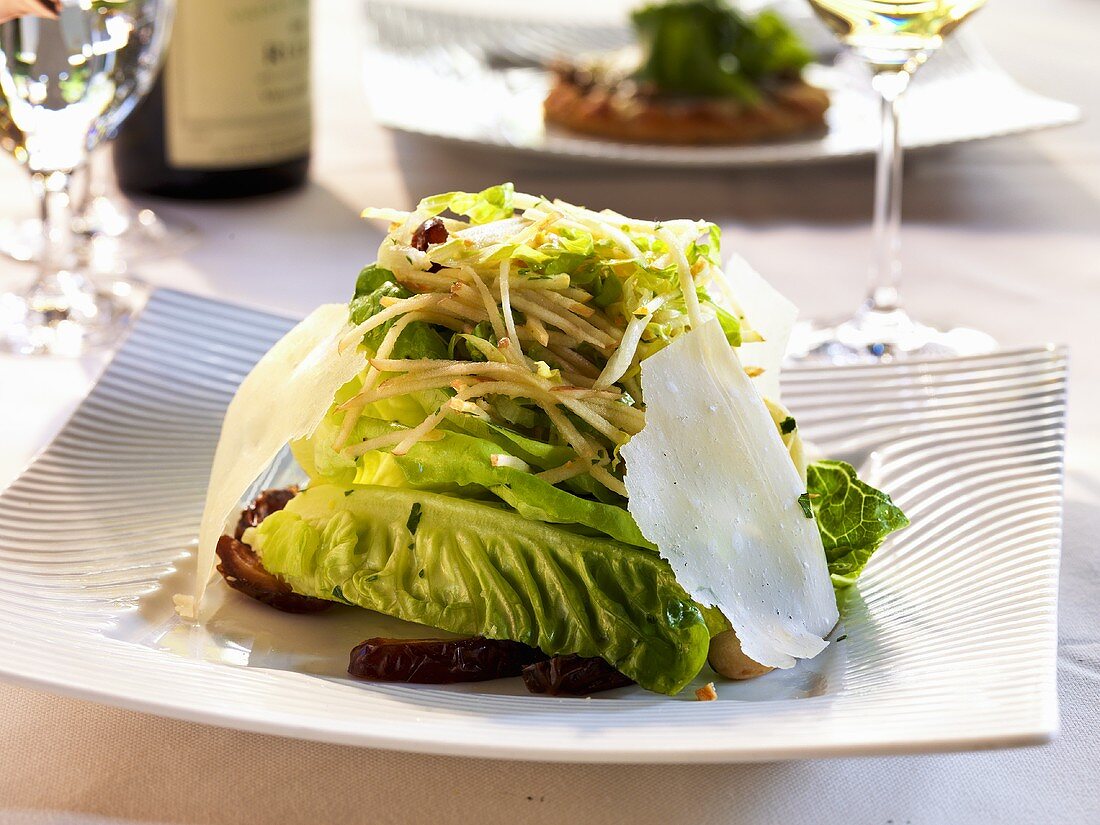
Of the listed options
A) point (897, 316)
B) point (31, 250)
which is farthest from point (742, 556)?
point (31, 250)

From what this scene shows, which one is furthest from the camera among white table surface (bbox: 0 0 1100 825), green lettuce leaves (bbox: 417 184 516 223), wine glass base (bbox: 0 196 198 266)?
wine glass base (bbox: 0 196 198 266)

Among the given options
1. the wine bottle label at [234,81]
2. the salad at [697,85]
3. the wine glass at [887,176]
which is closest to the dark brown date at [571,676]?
the wine glass at [887,176]

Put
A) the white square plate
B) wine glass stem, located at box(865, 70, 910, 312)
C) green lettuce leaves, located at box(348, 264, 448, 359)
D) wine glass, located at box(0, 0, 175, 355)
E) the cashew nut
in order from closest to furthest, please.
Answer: the white square plate
the cashew nut
green lettuce leaves, located at box(348, 264, 448, 359)
wine glass, located at box(0, 0, 175, 355)
wine glass stem, located at box(865, 70, 910, 312)

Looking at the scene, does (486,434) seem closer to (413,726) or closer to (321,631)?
(321,631)

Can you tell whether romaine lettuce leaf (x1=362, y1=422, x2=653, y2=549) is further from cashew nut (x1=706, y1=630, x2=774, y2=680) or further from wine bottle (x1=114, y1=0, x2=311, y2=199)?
wine bottle (x1=114, y1=0, x2=311, y2=199)

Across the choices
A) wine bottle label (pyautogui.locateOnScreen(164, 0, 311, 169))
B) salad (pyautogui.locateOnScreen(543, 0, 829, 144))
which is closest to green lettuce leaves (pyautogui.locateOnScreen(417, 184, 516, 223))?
wine bottle label (pyautogui.locateOnScreen(164, 0, 311, 169))

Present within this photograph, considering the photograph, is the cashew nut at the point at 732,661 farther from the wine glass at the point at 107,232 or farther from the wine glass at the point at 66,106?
the wine glass at the point at 107,232

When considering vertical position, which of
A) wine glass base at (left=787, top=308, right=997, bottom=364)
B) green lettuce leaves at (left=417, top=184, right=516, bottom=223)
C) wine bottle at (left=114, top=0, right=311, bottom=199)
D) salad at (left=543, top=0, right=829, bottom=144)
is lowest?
wine glass base at (left=787, top=308, right=997, bottom=364)
